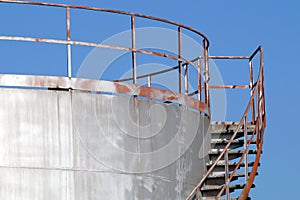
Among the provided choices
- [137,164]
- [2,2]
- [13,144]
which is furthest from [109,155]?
[2,2]

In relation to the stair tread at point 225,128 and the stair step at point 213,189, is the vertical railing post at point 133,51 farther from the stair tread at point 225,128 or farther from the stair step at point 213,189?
the stair tread at point 225,128

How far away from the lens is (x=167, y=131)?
714 inches

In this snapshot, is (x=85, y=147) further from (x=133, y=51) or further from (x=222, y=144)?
(x=222, y=144)

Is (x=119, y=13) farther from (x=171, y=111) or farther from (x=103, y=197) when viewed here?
(x=103, y=197)

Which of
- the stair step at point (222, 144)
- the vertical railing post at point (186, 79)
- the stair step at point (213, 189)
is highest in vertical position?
the vertical railing post at point (186, 79)

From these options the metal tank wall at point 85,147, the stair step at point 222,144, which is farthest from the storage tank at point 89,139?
the stair step at point 222,144

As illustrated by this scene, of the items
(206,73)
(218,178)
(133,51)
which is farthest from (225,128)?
(133,51)

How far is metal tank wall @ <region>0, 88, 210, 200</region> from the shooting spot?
1630 centimetres

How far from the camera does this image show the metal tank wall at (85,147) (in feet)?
53.5

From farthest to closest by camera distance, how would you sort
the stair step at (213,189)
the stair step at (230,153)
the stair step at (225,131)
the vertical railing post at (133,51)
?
the stair step at (225,131) < the stair step at (230,153) < the stair step at (213,189) < the vertical railing post at (133,51)

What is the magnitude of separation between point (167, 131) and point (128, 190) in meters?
1.57

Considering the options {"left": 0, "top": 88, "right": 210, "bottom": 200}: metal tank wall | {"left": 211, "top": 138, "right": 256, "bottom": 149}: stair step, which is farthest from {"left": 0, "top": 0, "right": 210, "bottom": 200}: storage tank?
{"left": 211, "top": 138, "right": 256, "bottom": 149}: stair step

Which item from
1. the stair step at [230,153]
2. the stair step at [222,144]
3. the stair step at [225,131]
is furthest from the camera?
the stair step at [225,131]

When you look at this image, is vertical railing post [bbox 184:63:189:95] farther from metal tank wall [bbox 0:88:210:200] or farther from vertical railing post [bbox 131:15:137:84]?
vertical railing post [bbox 131:15:137:84]
